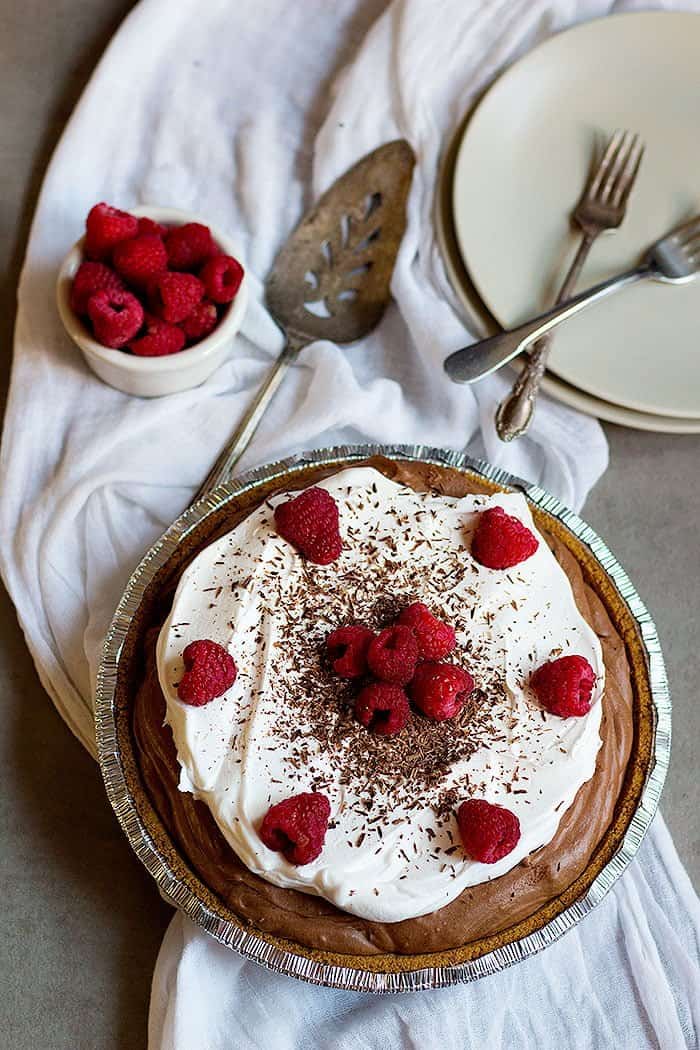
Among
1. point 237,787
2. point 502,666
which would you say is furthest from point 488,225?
point 237,787

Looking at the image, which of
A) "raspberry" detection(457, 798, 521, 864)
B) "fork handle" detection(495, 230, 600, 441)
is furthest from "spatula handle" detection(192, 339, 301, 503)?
"raspberry" detection(457, 798, 521, 864)

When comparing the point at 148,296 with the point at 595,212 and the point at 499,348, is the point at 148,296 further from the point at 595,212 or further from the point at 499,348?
the point at 595,212

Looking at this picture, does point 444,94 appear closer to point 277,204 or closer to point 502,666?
point 277,204

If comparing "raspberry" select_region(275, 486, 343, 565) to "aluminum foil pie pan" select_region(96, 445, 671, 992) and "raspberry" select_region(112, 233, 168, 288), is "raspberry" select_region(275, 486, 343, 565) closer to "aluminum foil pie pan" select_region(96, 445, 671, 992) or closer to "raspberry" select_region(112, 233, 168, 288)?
"aluminum foil pie pan" select_region(96, 445, 671, 992)

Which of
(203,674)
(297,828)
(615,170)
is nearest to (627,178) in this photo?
(615,170)

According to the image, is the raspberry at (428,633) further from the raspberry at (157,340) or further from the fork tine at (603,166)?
the fork tine at (603,166)

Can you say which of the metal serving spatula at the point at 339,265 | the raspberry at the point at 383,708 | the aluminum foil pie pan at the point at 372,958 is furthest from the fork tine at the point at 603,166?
the raspberry at the point at 383,708
